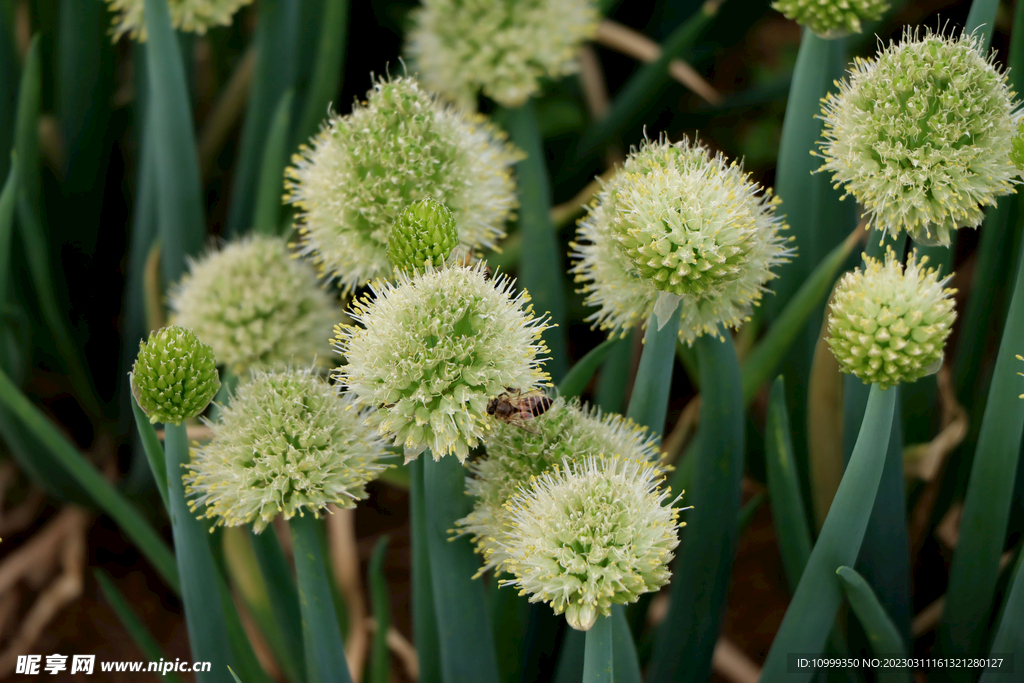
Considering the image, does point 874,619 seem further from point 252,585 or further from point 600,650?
point 252,585

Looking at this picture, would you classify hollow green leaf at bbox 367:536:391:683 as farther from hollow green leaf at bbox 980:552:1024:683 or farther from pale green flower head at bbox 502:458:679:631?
hollow green leaf at bbox 980:552:1024:683

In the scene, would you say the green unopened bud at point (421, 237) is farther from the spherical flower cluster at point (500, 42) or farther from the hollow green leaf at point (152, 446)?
the spherical flower cluster at point (500, 42)

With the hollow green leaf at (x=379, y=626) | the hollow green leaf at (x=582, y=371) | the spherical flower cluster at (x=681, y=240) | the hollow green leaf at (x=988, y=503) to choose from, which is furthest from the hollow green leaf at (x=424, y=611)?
the hollow green leaf at (x=988, y=503)

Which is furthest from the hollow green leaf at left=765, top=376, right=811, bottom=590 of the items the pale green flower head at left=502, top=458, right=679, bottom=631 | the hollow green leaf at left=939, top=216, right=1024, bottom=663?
the pale green flower head at left=502, top=458, right=679, bottom=631

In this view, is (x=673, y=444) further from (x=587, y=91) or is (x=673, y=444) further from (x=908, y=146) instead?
(x=587, y=91)

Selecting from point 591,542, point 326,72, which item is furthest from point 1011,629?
point 326,72

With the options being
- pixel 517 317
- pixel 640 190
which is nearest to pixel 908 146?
pixel 640 190
